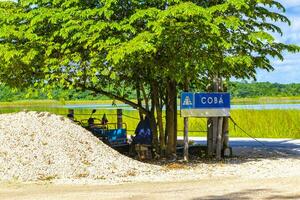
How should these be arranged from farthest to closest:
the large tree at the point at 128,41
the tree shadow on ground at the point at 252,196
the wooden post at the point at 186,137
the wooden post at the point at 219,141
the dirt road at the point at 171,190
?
the wooden post at the point at 219,141, the wooden post at the point at 186,137, the large tree at the point at 128,41, the dirt road at the point at 171,190, the tree shadow on ground at the point at 252,196

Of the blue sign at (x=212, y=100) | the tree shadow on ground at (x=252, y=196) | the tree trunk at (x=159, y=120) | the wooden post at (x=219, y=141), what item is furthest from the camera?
the tree trunk at (x=159, y=120)

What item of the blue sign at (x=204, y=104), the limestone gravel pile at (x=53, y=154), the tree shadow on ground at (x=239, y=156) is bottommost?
the tree shadow on ground at (x=239, y=156)

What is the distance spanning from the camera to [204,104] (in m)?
18.3

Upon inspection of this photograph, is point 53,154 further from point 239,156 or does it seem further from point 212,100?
point 239,156

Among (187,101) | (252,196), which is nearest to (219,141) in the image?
(187,101)

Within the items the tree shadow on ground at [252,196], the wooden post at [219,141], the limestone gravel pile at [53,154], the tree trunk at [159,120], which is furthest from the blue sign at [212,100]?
the tree shadow on ground at [252,196]

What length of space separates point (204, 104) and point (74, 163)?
4.83 meters

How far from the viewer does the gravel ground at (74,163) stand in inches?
569

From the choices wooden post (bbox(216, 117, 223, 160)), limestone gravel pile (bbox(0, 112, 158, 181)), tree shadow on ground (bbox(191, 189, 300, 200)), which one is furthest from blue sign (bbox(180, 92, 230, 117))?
tree shadow on ground (bbox(191, 189, 300, 200))

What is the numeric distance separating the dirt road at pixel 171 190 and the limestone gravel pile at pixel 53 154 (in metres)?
1.29

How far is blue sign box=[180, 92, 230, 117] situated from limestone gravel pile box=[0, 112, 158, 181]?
2648mm

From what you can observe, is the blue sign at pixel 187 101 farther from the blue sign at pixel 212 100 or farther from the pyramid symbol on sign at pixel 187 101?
the blue sign at pixel 212 100

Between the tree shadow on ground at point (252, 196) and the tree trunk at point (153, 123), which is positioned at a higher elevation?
the tree trunk at point (153, 123)

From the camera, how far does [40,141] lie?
16.0 m
